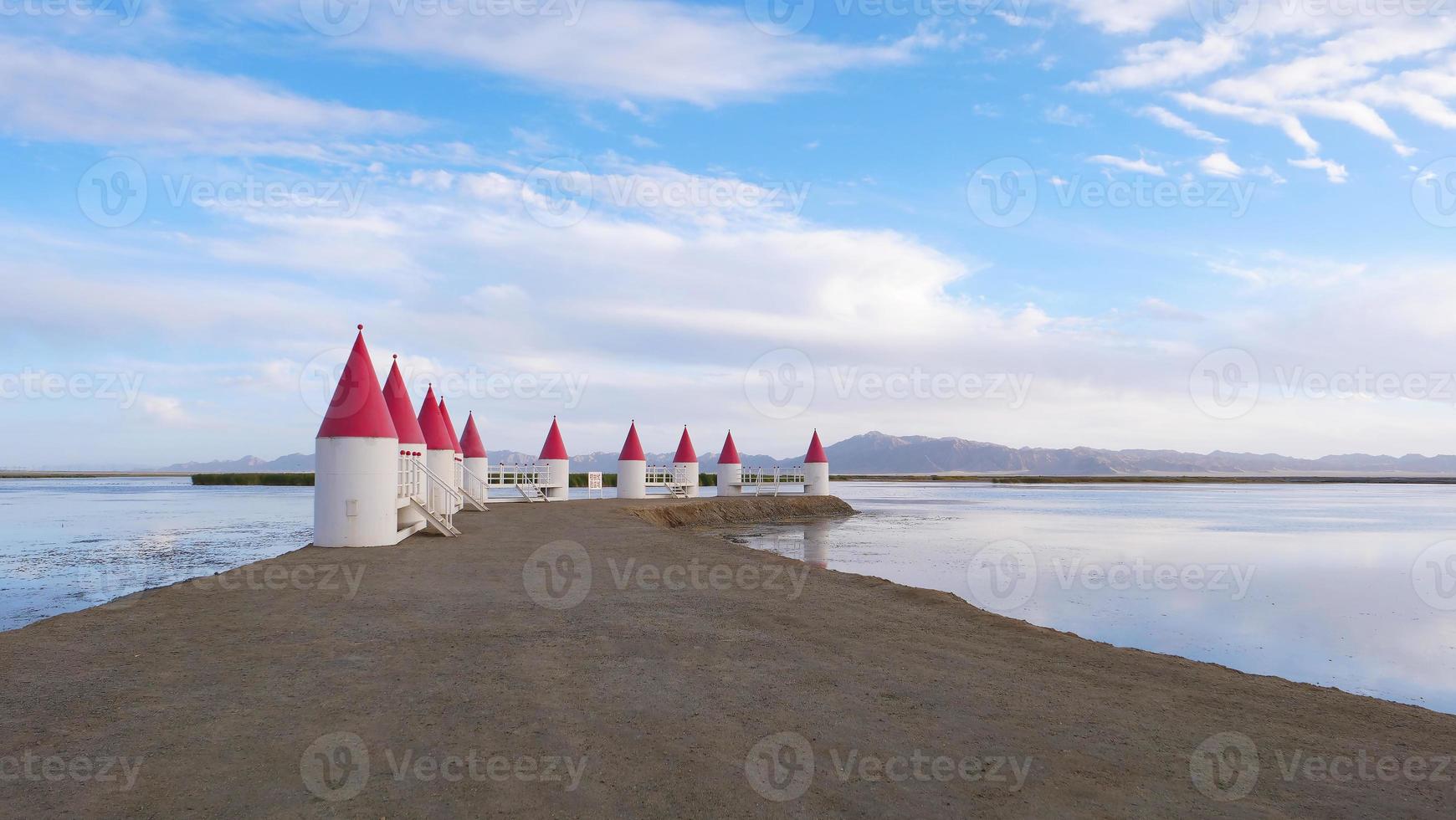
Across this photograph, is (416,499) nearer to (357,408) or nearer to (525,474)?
(357,408)

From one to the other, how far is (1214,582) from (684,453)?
91.8 feet

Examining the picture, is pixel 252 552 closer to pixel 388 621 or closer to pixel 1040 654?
pixel 388 621

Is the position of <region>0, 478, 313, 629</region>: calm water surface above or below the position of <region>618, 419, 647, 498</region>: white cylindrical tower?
below

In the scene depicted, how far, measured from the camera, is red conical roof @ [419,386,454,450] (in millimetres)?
27141

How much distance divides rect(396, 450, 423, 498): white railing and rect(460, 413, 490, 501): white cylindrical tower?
1371 cm

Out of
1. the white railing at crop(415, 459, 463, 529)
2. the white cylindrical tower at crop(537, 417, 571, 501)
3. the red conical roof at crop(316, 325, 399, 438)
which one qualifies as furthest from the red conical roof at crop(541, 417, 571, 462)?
the red conical roof at crop(316, 325, 399, 438)

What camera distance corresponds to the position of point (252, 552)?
68.3ft

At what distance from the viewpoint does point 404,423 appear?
2111 centimetres

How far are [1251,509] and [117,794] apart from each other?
2574 inches

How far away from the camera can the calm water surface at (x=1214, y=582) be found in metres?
11.7

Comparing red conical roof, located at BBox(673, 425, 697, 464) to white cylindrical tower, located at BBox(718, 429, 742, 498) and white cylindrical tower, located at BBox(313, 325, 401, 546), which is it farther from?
white cylindrical tower, located at BBox(313, 325, 401, 546)

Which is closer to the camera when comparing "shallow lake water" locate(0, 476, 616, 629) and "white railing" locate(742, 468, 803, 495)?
"shallow lake water" locate(0, 476, 616, 629)

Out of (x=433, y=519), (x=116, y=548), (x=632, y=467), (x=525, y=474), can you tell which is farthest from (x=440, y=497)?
(x=632, y=467)

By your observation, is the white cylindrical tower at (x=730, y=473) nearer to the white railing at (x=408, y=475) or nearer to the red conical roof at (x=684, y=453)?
the red conical roof at (x=684, y=453)
